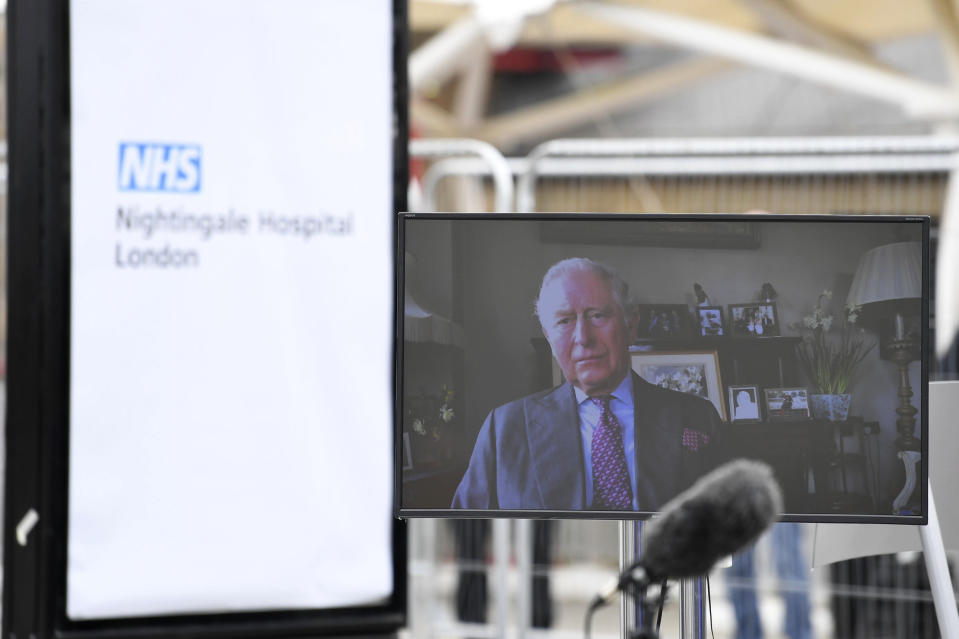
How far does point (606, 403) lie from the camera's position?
1668mm

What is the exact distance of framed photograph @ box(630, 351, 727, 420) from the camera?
1.67 m

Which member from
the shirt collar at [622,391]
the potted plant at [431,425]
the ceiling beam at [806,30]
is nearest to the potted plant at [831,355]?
the shirt collar at [622,391]

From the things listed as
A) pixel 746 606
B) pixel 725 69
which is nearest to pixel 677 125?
pixel 725 69

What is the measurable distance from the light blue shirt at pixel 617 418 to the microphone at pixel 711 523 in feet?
1.35

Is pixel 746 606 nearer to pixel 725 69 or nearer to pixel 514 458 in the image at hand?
pixel 514 458

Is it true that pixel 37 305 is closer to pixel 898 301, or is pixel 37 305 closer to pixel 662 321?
pixel 662 321

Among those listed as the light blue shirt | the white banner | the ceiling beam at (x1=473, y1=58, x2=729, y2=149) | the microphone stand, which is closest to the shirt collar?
the light blue shirt

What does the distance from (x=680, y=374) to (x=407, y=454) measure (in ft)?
1.50

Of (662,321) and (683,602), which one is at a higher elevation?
(662,321)

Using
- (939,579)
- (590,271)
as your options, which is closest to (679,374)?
(590,271)

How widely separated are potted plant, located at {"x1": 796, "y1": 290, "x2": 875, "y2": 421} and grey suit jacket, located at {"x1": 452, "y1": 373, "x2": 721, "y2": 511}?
169 mm

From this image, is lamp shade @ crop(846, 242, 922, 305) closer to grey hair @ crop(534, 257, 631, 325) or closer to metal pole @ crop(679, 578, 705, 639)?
grey hair @ crop(534, 257, 631, 325)

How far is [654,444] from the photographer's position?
167 cm

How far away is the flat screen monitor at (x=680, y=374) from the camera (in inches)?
65.5
